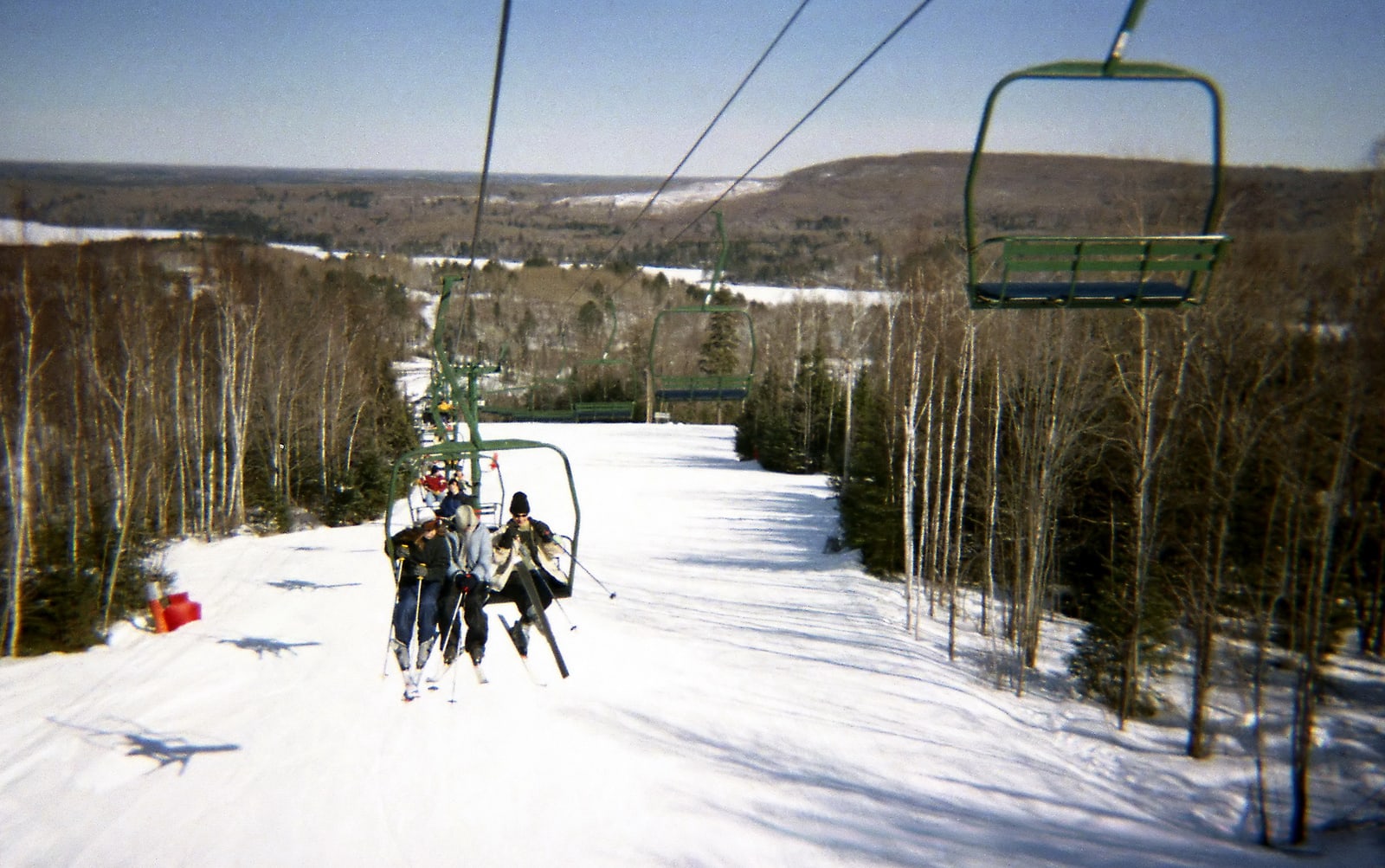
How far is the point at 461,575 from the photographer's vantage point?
28.0 ft

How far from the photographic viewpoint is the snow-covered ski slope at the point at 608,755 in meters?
11.4

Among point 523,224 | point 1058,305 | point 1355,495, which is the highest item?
point 523,224

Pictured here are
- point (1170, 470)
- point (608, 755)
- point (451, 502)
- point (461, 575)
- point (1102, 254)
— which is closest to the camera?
point (1102, 254)

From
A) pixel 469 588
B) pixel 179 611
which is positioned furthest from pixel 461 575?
pixel 179 611

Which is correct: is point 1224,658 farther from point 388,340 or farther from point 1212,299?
point 388,340

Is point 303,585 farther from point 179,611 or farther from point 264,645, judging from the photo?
point 264,645

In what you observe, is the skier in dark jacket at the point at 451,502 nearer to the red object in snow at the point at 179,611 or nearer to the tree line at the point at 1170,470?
the tree line at the point at 1170,470

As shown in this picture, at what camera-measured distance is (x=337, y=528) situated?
113ft

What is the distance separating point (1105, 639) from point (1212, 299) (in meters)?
7.20

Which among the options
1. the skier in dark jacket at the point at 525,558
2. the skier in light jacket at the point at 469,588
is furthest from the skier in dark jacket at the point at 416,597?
the skier in dark jacket at the point at 525,558

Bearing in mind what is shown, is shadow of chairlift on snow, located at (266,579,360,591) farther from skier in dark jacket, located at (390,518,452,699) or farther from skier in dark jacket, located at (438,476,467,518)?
skier in dark jacket, located at (390,518,452,699)

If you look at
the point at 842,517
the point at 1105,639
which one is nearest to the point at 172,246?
the point at 842,517

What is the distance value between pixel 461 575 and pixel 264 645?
1256cm

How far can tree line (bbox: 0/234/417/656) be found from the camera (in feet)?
65.1
